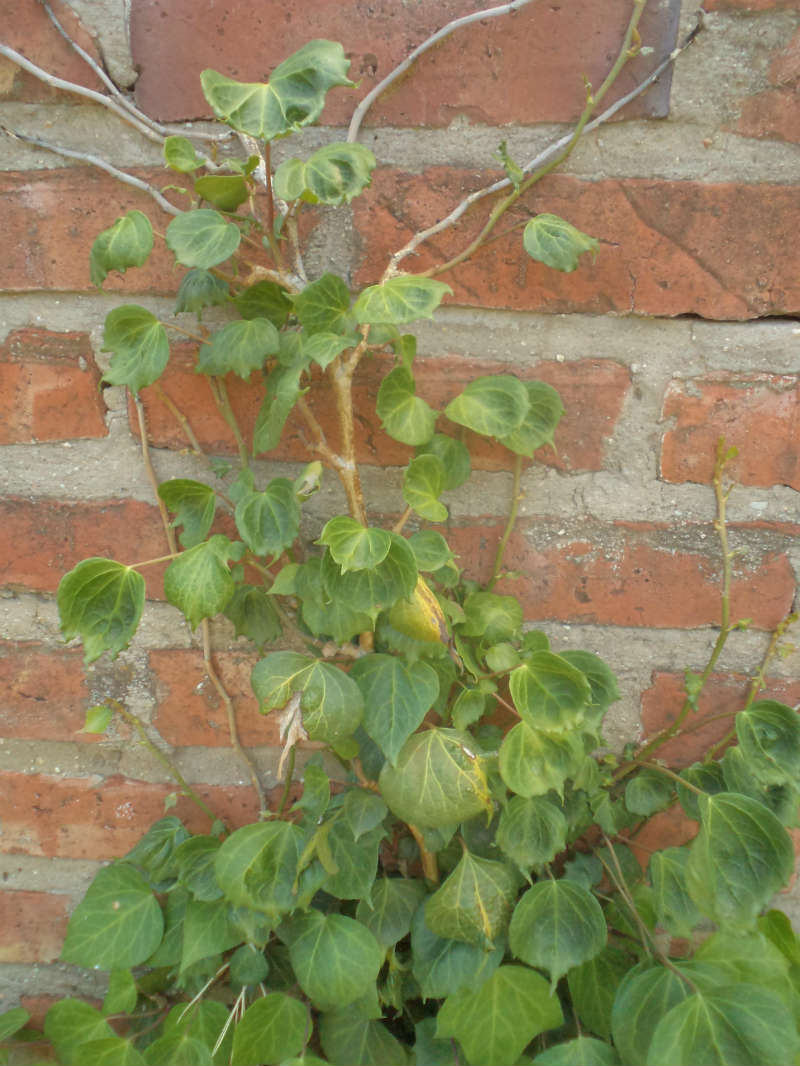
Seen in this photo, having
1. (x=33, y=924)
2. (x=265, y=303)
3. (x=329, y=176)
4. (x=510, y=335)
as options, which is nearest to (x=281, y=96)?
(x=329, y=176)

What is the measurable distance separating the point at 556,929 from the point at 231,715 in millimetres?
332

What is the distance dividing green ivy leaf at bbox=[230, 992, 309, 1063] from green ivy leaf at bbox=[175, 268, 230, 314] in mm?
541

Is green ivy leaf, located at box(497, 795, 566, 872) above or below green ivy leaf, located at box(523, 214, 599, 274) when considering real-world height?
below

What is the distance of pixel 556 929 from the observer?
23.4 inches

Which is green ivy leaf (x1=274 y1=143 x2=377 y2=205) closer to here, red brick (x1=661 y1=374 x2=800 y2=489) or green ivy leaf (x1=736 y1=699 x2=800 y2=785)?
red brick (x1=661 y1=374 x2=800 y2=489)

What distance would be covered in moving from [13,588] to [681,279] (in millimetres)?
638

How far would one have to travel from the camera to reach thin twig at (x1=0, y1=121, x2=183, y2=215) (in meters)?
0.62

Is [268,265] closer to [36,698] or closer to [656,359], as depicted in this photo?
[656,359]

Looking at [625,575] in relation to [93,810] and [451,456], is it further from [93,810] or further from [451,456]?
[93,810]

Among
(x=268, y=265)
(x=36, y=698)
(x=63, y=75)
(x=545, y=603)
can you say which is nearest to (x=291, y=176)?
(x=268, y=265)

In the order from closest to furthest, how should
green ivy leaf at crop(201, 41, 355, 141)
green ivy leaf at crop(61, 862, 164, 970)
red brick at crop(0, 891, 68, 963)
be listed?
green ivy leaf at crop(201, 41, 355, 141) < green ivy leaf at crop(61, 862, 164, 970) < red brick at crop(0, 891, 68, 963)

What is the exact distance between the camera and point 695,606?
0.69 meters

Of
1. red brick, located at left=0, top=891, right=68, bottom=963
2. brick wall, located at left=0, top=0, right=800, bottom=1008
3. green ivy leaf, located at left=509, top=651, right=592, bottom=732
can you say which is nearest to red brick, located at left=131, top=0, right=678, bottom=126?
brick wall, located at left=0, top=0, right=800, bottom=1008

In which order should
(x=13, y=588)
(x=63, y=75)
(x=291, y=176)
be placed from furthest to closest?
1. (x=13, y=588)
2. (x=63, y=75)
3. (x=291, y=176)
